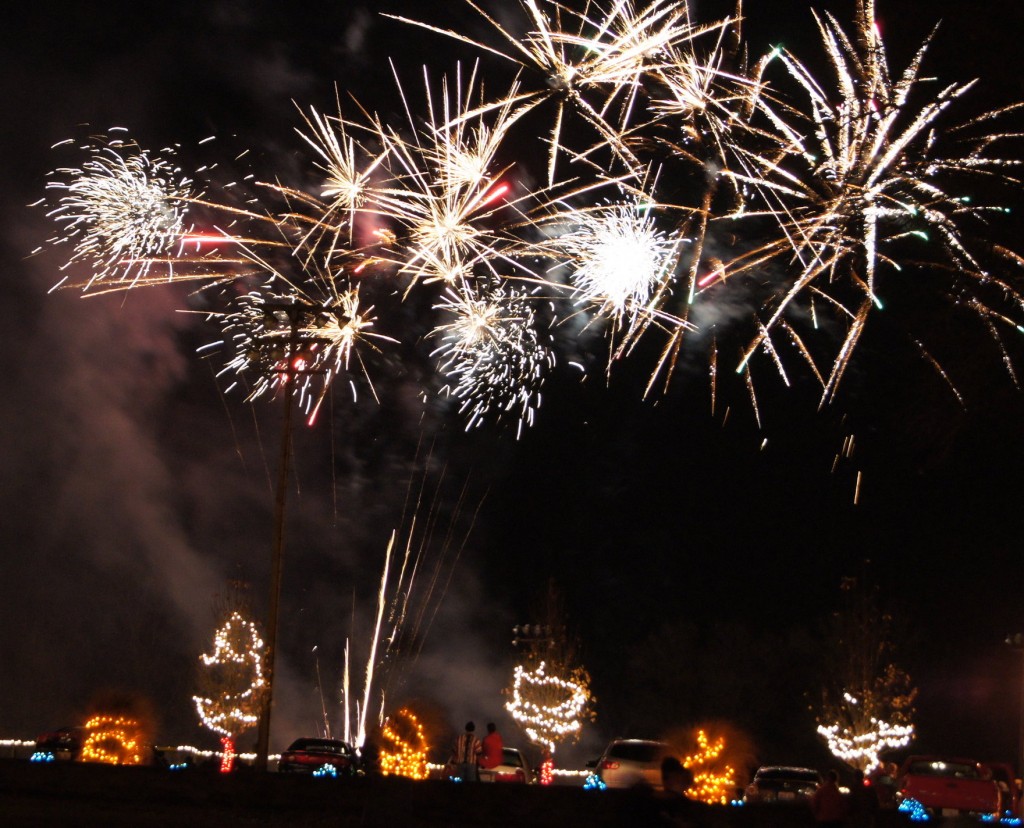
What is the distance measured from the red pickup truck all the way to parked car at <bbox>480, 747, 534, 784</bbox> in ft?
25.7

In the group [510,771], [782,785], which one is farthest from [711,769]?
[510,771]

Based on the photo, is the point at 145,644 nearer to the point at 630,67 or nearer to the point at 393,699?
the point at 393,699

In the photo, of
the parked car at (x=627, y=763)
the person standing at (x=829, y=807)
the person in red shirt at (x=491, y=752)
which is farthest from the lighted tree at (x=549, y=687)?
the person standing at (x=829, y=807)

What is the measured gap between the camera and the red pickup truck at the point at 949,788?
26.0m

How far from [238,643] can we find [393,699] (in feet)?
24.7

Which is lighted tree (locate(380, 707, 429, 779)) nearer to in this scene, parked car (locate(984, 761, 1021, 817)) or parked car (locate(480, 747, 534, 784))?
parked car (locate(480, 747, 534, 784))

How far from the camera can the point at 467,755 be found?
66.2 ft

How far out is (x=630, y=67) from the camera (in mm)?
16172

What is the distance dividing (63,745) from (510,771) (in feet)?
36.3

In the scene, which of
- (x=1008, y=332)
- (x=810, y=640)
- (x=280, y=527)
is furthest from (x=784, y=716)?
(x=1008, y=332)

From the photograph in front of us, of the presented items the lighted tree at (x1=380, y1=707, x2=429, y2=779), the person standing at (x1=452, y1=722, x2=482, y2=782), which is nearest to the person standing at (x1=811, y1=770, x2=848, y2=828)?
the person standing at (x1=452, y1=722, x2=482, y2=782)

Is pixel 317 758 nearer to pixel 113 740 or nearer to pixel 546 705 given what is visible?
pixel 113 740

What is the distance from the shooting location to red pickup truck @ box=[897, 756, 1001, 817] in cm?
2598

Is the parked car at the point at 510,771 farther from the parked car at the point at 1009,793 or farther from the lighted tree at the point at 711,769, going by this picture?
the parked car at the point at 1009,793
